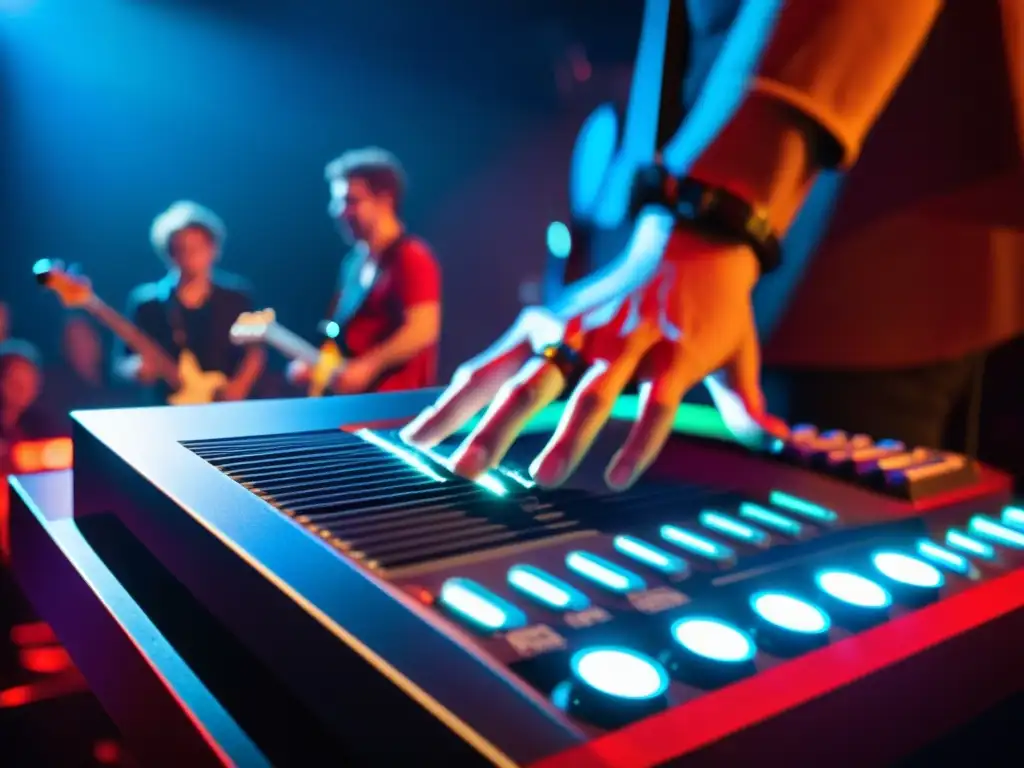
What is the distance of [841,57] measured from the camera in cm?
58


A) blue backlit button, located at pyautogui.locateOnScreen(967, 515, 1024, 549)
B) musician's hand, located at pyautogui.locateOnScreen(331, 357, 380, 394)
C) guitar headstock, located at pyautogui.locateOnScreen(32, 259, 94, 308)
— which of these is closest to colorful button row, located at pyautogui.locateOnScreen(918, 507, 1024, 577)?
blue backlit button, located at pyautogui.locateOnScreen(967, 515, 1024, 549)

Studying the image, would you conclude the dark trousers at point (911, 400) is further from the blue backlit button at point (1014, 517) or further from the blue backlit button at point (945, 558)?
the blue backlit button at point (945, 558)

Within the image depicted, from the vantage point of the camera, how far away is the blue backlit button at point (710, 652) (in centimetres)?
28

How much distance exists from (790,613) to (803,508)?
0.16m

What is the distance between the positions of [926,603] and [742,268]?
0.31 m

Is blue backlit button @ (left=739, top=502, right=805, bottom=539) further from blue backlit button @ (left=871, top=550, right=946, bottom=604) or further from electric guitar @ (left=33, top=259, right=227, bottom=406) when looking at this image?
electric guitar @ (left=33, top=259, right=227, bottom=406)

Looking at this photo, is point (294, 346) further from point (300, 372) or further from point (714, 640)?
point (714, 640)

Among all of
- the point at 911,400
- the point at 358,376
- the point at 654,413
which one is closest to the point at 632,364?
the point at 654,413

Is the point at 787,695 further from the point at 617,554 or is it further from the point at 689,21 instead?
the point at 689,21

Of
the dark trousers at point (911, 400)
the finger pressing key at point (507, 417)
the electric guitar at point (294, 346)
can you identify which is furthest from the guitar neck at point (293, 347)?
the finger pressing key at point (507, 417)

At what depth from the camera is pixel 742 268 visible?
61cm

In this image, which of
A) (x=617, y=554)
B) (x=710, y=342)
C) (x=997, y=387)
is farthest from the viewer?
(x=997, y=387)

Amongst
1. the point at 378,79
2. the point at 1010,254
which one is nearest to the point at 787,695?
the point at 1010,254

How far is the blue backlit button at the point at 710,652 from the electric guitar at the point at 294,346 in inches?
108
